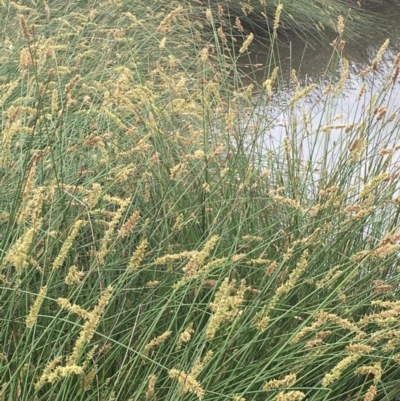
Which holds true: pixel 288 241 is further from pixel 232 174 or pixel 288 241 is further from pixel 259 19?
pixel 259 19

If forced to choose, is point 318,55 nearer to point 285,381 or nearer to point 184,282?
point 184,282

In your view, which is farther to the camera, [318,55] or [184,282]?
[318,55]

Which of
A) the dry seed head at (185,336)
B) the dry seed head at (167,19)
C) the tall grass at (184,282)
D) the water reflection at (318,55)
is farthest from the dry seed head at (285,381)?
the water reflection at (318,55)

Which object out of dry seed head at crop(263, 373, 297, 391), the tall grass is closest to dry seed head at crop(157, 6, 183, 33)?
the tall grass

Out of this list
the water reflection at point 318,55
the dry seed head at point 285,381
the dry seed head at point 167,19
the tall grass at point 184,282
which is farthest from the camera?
the water reflection at point 318,55

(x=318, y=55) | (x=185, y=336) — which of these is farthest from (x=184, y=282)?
(x=318, y=55)

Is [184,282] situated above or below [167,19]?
below

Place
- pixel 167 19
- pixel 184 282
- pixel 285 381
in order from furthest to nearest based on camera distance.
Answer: pixel 167 19 → pixel 184 282 → pixel 285 381

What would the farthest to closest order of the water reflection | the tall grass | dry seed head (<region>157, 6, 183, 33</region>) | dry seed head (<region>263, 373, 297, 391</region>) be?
the water reflection < dry seed head (<region>157, 6, 183, 33</region>) < the tall grass < dry seed head (<region>263, 373, 297, 391</region>)

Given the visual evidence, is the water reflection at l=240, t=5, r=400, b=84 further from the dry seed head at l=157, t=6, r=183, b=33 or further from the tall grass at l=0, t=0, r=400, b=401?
the tall grass at l=0, t=0, r=400, b=401

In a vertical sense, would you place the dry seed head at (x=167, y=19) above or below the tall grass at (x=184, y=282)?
above

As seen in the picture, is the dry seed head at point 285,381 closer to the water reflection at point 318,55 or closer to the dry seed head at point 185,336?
the dry seed head at point 185,336

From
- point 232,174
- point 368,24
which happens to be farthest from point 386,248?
point 368,24

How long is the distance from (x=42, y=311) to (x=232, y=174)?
79 cm
